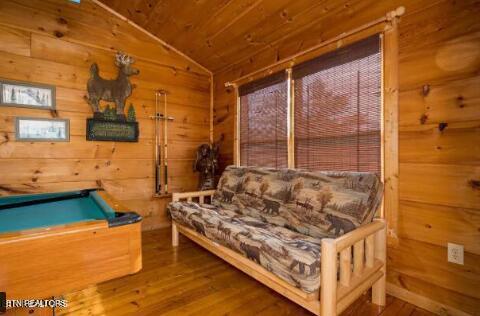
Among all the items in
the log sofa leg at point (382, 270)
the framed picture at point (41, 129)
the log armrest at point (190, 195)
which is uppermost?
the framed picture at point (41, 129)

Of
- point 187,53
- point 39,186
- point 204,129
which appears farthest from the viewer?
point 204,129

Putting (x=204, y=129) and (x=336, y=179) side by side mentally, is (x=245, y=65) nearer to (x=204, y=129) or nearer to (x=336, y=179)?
(x=204, y=129)

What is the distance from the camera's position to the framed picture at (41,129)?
2.46 meters

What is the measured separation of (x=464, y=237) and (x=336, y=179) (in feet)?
2.71

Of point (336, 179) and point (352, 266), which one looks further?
point (336, 179)

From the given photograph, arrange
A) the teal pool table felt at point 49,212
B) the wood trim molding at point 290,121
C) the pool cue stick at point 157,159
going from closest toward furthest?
the teal pool table felt at point 49,212 < the wood trim molding at point 290,121 < the pool cue stick at point 157,159

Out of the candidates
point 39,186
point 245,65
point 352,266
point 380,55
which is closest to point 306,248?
point 352,266

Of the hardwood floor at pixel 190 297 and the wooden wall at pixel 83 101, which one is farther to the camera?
the wooden wall at pixel 83 101

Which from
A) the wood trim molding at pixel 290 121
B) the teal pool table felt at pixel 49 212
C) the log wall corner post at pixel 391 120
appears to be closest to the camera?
the teal pool table felt at pixel 49 212

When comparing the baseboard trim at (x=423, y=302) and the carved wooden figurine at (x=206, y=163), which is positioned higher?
the carved wooden figurine at (x=206, y=163)

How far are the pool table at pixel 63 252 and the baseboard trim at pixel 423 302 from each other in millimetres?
1850

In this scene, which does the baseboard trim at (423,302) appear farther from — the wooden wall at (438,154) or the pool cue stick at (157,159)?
the pool cue stick at (157,159)

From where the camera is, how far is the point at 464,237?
5.01 feet

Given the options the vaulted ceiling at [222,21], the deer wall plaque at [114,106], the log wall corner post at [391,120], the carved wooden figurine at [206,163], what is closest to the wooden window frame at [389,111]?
the log wall corner post at [391,120]
